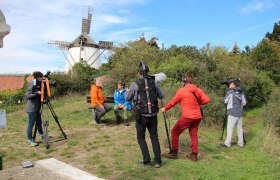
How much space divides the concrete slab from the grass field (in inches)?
11.6

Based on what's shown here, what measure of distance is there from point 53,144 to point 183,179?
370 centimetres

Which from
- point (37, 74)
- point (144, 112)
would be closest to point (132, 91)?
point (144, 112)

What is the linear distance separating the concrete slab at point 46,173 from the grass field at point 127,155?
30 centimetres

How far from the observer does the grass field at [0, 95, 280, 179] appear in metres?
5.81

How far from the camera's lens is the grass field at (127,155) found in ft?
19.1

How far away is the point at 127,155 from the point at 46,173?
6.29ft

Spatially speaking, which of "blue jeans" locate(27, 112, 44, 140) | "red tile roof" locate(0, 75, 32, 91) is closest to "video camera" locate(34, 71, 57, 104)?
"blue jeans" locate(27, 112, 44, 140)

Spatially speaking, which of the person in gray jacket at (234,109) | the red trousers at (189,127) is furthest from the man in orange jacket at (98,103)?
the red trousers at (189,127)

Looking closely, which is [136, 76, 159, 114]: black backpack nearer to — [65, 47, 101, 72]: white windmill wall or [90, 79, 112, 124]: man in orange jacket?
[90, 79, 112, 124]: man in orange jacket

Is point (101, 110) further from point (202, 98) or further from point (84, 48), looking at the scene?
point (84, 48)

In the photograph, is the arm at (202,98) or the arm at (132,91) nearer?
the arm at (132,91)

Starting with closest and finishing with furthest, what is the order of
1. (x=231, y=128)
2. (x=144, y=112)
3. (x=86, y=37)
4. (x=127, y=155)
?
(x=144, y=112) → (x=127, y=155) → (x=231, y=128) → (x=86, y=37)

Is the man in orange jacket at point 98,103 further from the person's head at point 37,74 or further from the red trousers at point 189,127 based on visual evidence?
the red trousers at point 189,127

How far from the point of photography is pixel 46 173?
5.35 m
